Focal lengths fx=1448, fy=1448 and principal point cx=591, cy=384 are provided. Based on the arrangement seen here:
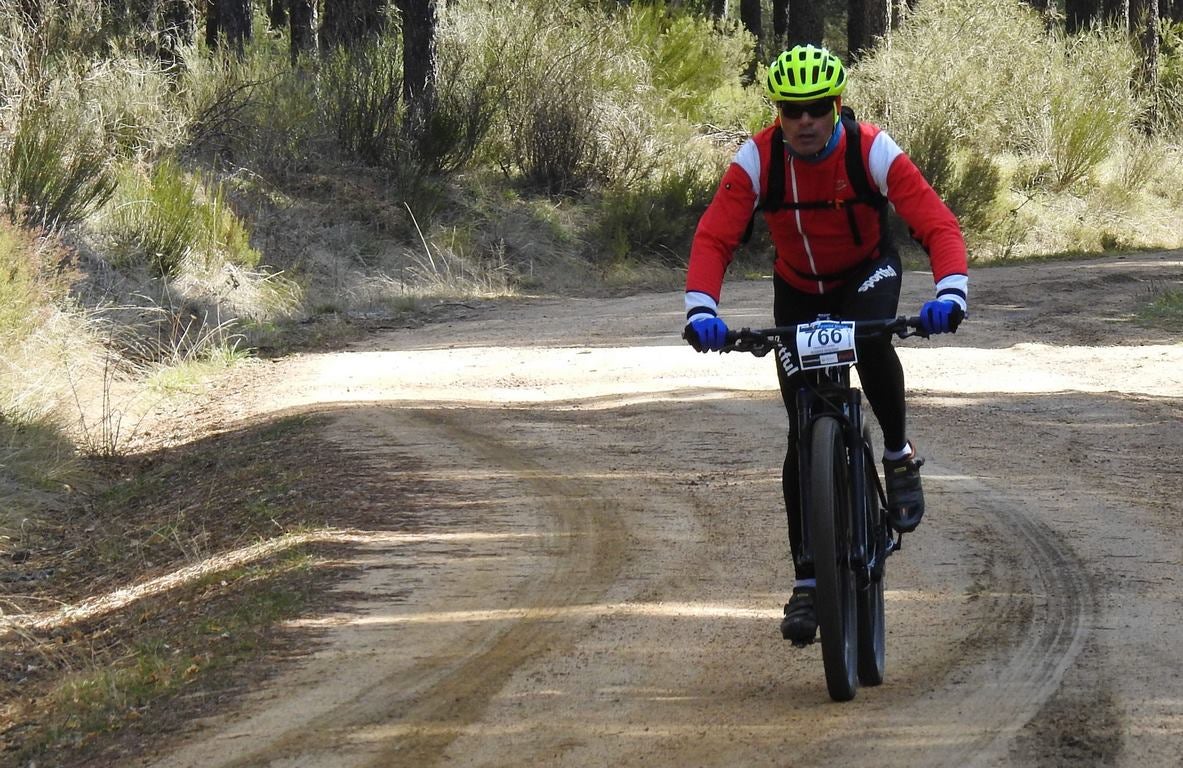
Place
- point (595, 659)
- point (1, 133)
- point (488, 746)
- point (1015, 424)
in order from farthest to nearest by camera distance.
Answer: point (1, 133) < point (1015, 424) < point (595, 659) < point (488, 746)

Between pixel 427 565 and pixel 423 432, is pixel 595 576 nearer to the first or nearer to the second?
pixel 427 565

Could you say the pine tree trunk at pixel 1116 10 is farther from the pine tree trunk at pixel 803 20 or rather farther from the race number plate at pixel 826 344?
the race number plate at pixel 826 344

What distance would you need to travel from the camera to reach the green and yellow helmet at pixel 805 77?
4.27m

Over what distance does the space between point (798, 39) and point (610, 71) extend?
7513 millimetres

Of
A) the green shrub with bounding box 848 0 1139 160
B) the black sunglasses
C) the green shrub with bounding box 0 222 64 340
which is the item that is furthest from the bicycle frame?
the green shrub with bounding box 848 0 1139 160

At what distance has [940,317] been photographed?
4156 millimetres

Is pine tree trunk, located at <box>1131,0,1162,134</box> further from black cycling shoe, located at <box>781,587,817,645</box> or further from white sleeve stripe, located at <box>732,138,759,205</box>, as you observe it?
black cycling shoe, located at <box>781,587,817,645</box>

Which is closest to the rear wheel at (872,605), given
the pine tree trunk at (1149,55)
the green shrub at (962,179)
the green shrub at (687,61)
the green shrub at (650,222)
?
the green shrub at (650,222)

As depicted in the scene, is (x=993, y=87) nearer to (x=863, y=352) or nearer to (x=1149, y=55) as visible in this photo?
(x=1149, y=55)

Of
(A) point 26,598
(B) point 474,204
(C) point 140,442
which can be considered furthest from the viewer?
(B) point 474,204

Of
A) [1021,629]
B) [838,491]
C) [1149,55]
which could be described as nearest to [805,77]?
[838,491]

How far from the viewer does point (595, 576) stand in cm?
593

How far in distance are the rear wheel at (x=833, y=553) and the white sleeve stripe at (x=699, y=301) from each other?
1.69ft

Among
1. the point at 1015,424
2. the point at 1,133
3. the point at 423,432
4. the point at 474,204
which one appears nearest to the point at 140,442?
the point at 423,432
